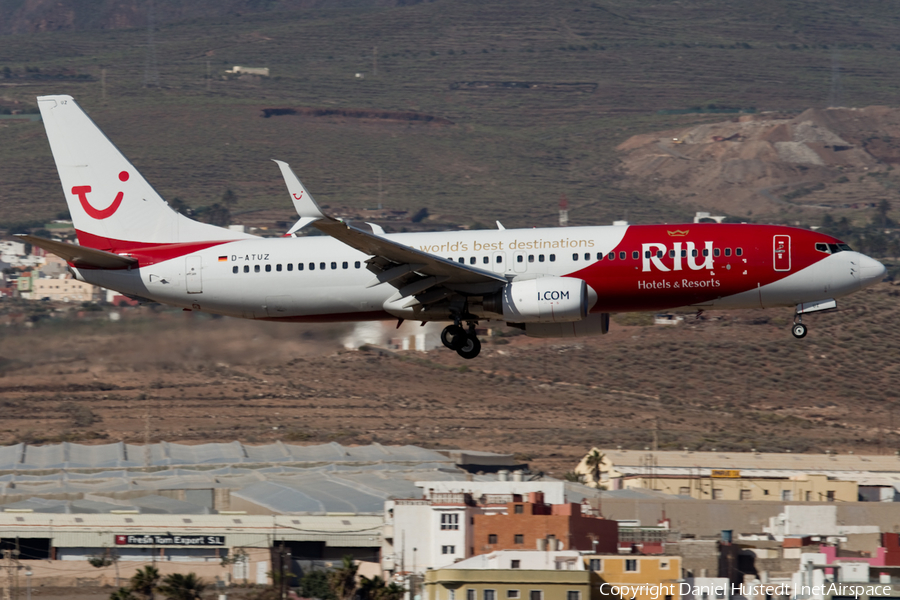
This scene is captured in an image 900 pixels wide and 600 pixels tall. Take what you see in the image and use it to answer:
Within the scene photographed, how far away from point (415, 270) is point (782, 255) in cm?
1147

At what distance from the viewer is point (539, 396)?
92.6 meters

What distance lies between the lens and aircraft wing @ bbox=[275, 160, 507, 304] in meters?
37.1

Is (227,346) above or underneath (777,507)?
above

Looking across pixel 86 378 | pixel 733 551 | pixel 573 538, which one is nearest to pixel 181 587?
pixel 573 538

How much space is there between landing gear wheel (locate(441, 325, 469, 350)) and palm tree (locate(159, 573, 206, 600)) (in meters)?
18.4

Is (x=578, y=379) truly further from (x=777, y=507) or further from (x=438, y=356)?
(x=777, y=507)

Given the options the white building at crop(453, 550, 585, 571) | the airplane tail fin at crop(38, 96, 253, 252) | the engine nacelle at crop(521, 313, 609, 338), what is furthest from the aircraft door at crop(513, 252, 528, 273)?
the white building at crop(453, 550, 585, 571)

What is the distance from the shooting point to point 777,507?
219 feet

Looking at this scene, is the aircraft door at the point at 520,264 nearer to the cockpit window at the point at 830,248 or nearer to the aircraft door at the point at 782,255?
the aircraft door at the point at 782,255

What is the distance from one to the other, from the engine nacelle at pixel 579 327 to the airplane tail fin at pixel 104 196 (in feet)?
35.9

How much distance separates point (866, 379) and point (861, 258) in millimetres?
58321

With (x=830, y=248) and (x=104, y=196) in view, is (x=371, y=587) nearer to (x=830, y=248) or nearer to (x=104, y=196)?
(x=104, y=196)

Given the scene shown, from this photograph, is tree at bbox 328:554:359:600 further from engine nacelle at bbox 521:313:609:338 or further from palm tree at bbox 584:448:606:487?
palm tree at bbox 584:448:606:487

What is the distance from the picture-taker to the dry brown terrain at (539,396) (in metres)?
87.0
